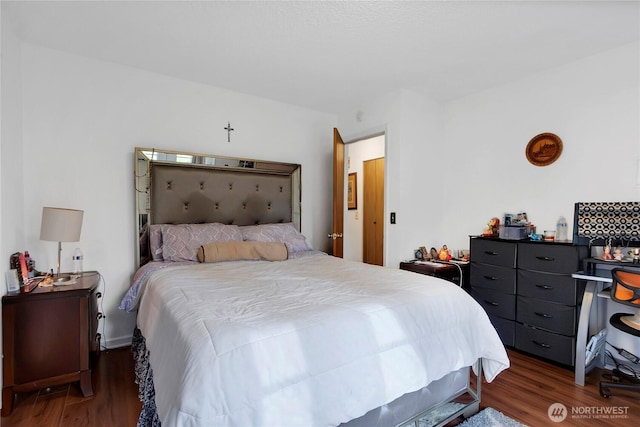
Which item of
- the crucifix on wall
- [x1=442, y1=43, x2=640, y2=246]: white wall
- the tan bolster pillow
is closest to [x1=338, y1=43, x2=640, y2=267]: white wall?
[x1=442, y1=43, x2=640, y2=246]: white wall

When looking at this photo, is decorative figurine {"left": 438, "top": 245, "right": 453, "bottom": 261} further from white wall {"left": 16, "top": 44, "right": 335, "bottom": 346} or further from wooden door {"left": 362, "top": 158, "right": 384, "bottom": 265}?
white wall {"left": 16, "top": 44, "right": 335, "bottom": 346}

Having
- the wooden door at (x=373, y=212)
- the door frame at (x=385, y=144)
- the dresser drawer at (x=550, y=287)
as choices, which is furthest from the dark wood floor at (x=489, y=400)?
the wooden door at (x=373, y=212)

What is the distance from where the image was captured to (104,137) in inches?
106

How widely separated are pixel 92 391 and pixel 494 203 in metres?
3.75

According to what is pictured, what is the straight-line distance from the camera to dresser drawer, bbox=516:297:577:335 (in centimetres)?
239


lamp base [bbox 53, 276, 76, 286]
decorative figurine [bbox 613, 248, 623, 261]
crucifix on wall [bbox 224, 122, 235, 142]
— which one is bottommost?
lamp base [bbox 53, 276, 76, 286]

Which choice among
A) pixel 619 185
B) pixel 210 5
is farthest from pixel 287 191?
pixel 619 185

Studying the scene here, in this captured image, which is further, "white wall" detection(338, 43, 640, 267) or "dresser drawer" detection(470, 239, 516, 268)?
"dresser drawer" detection(470, 239, 516, 268)

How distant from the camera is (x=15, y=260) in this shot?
2018 millimetres

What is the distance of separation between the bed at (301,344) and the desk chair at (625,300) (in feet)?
2.68

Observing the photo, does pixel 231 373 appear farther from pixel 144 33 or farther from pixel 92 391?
pixel 144 33

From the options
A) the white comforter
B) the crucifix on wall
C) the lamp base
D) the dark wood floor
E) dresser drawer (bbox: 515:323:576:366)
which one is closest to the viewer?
the white comforter

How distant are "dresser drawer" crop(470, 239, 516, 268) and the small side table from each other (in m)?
0.21

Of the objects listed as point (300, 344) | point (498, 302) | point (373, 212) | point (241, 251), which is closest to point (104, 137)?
point (241, 251)
